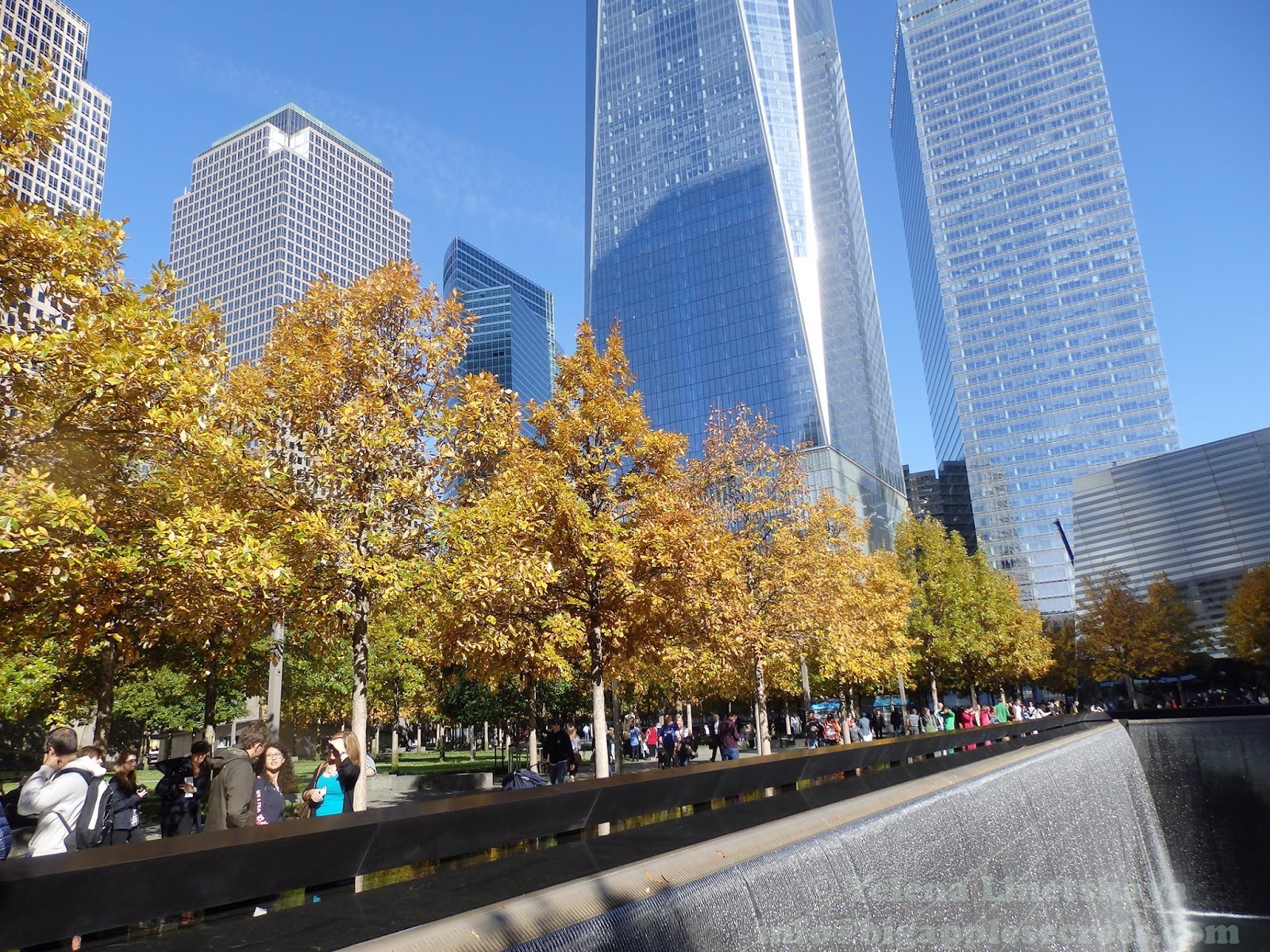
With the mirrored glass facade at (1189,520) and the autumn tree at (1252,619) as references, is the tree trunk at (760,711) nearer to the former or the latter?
the autumn tree at (1252,619)

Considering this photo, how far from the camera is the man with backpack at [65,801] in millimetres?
5633

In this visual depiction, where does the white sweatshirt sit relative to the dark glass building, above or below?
below

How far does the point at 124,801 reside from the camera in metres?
8.91

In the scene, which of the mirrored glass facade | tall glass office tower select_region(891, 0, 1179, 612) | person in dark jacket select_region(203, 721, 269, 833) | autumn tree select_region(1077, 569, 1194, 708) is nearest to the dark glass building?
tall glass office tower select_region(891, 0, 1179, 612)

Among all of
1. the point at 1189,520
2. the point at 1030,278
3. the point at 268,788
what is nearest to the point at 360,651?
the point at 268,788

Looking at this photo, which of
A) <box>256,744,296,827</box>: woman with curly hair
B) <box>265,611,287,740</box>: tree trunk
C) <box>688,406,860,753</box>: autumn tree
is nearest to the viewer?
<box>256,744,296,827</box>: woman with curly hair

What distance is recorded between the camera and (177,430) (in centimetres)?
827

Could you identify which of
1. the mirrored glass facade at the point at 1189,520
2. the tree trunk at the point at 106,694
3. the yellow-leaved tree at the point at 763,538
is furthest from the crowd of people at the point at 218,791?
the mirrored glass facade at the point at 1189,520

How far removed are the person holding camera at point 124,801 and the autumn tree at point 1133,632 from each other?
198 ft

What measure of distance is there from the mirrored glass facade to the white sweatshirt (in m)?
68.6

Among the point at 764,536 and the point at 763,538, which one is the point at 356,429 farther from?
the point at 764,536

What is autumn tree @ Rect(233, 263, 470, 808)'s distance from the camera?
1160cm

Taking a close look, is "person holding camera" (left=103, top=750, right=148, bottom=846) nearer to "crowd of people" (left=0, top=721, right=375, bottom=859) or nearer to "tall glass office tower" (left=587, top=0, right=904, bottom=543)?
"crowd of people" (left=0, top=721, right=375, bottom=859)

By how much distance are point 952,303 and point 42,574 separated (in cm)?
14959
